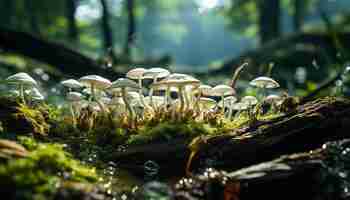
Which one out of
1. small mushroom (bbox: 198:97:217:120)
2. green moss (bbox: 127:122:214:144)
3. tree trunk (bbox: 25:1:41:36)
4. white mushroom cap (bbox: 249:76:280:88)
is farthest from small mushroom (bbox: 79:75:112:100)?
tree trunk (bbox: 25:1:41:36)

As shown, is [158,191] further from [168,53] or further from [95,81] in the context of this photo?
[168,53]

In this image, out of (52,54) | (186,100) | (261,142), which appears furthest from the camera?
(52,54)

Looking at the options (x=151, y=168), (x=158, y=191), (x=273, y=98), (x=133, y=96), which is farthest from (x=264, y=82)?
(x=158, y=191)

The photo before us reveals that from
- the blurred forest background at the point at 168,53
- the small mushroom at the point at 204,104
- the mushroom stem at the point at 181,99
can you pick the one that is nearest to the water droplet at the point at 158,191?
the mushroom stem at the point at 181,99

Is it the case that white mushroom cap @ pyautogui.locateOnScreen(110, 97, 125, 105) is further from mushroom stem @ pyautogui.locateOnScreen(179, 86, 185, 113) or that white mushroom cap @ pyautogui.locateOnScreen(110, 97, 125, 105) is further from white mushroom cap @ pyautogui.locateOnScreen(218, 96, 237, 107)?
white mushroom cap @ pyautogui.locateOnScreen(218, 96, 237, 107)

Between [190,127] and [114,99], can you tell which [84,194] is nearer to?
[190,127]

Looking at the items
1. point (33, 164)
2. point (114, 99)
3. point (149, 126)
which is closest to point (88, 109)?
point (114, 99)

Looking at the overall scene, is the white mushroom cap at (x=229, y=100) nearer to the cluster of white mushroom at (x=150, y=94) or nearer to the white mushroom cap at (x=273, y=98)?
the cluster of white mushroom at (x=150, y=94)
